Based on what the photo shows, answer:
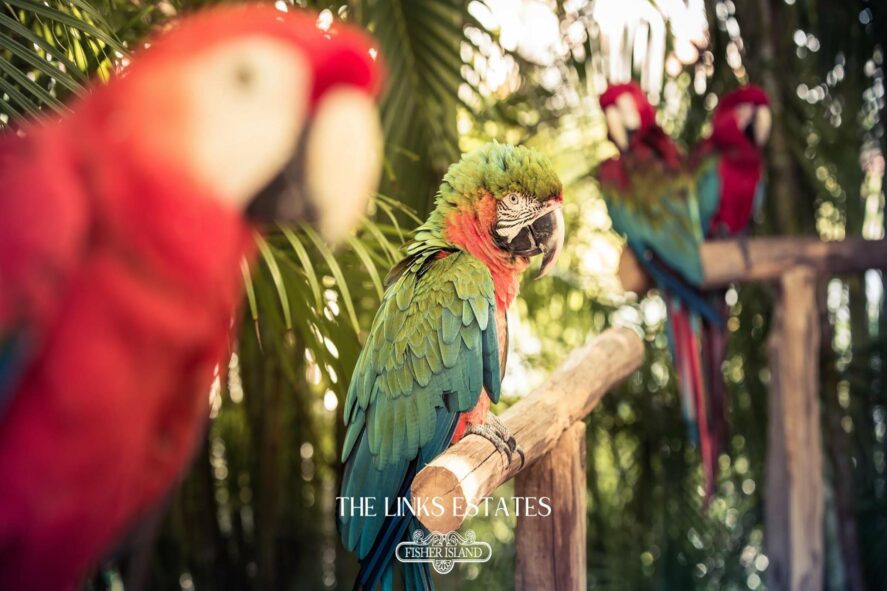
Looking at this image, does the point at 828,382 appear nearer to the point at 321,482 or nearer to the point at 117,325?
the point at 321,482

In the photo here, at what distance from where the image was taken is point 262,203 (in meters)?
0.53

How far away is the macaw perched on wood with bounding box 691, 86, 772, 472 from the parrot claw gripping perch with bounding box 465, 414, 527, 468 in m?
0.94

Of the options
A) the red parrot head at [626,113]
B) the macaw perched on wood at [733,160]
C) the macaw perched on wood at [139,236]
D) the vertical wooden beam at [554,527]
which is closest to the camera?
the macaw perched on wood at [139,236]

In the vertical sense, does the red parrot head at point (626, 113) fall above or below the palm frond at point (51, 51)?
above

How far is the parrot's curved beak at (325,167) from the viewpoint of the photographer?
1.70 ft

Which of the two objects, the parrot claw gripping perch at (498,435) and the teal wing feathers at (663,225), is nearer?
the parrot claw gripping perch at (498,435)

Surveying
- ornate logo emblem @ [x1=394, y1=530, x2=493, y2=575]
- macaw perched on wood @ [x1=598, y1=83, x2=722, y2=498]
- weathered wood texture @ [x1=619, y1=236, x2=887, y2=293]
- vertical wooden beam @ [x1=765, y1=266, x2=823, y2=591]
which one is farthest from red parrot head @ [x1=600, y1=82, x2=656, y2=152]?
ornate logo emblem @ [x1=394, y1=530, x2=493, y2=575]

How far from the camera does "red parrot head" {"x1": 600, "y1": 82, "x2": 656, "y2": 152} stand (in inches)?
67.9

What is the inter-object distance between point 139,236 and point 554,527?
0.79 m

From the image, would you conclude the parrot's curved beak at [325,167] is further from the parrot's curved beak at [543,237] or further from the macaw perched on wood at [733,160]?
the macaw perched on wood at [733,160]

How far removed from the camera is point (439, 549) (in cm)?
101

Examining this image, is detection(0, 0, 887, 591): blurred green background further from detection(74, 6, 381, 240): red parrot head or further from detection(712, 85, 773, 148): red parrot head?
detection(74, 6, 381, 240): red parrot head

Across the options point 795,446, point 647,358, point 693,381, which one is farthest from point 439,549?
point 647,358

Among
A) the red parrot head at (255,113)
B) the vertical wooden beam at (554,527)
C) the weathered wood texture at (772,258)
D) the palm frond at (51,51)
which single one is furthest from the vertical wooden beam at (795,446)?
the red parrot head at (255,113)
